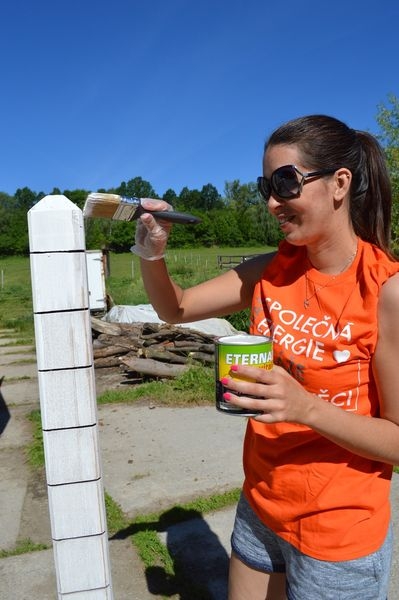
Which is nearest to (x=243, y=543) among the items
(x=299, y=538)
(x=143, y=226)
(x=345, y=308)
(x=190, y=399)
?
(x=299, y=538)

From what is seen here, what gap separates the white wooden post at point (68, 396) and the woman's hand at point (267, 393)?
1.79 ft

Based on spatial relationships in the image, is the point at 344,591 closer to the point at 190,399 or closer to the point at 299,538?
the point at 299,538

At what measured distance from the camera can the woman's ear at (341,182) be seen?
4.47 feet

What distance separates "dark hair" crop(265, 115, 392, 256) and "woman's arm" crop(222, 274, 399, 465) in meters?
0.25

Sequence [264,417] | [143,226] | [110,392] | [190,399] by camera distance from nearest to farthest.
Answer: [264,417] < [143,226] < [190,399] < [110,392]

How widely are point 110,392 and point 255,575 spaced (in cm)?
451

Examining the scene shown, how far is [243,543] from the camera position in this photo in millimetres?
1620

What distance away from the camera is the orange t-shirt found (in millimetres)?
1294

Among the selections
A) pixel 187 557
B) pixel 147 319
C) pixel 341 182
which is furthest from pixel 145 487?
pixel 147 319

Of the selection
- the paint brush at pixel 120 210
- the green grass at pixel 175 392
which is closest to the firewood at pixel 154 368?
the green grass at pixel 175 392

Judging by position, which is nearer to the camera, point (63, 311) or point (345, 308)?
point (345, 308)

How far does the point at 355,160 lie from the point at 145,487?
289cm

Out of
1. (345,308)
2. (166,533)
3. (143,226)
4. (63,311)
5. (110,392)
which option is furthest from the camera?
(110,392)

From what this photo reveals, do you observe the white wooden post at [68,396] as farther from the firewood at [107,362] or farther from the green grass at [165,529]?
the firewood at [107,362]
